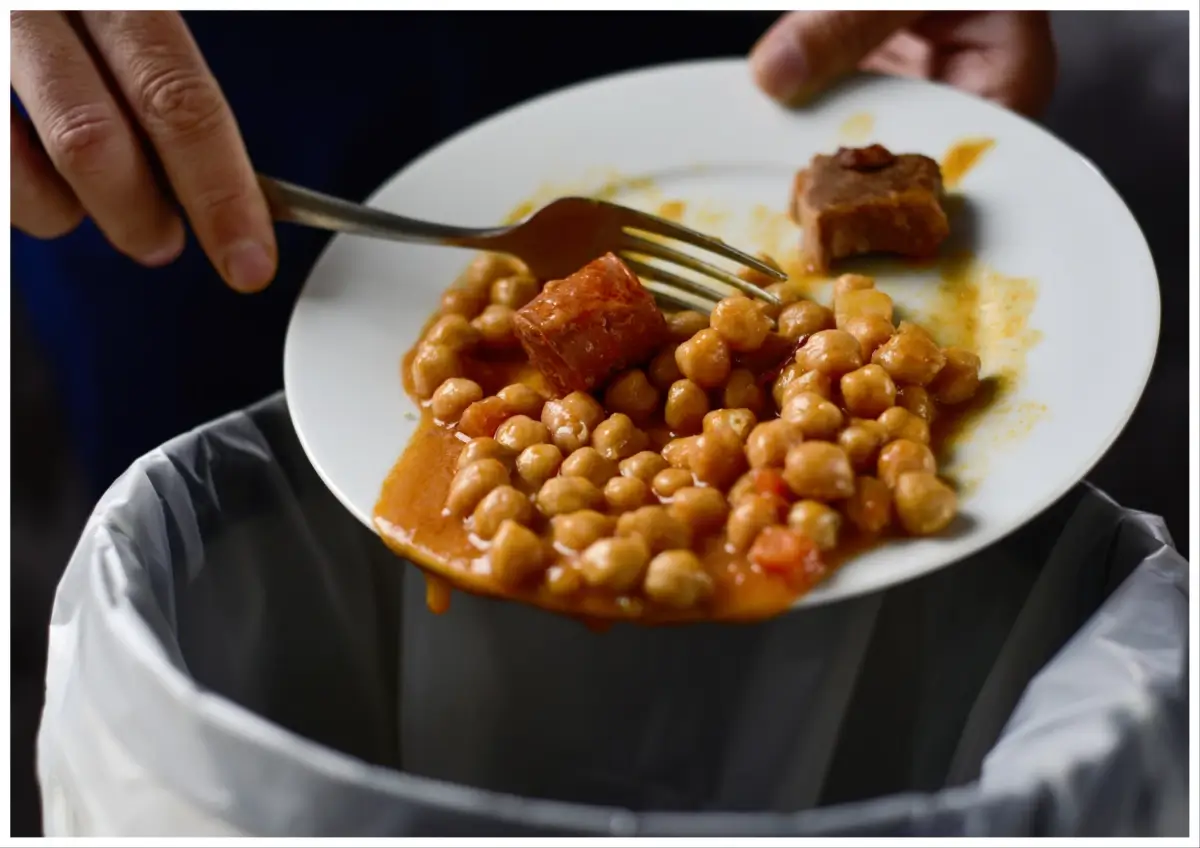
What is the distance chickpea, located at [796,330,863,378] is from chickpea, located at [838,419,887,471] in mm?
77

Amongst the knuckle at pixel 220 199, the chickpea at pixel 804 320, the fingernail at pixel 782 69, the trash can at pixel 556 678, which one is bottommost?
the trash can at pixel 556 678

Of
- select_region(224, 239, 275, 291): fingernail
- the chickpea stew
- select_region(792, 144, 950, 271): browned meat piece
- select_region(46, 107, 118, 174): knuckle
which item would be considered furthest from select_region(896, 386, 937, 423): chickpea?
select_region(46, 107, 118, 174): knuckle

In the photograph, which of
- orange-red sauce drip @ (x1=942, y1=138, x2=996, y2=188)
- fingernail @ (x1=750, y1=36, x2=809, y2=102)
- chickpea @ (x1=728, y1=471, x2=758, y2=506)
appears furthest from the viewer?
fingernail @ (x1=750, y1=36, x2=809, y2=102)

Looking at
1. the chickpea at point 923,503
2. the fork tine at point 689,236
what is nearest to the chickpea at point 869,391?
the chickpea at point 923,503

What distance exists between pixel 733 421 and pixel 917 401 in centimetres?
16

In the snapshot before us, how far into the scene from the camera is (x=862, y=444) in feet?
3.34

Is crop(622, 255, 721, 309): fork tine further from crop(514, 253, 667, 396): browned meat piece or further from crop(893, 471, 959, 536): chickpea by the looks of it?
crop(893, 471, 959, 536): chickpea

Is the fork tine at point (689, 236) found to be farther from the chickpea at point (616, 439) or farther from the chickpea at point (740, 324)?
the chickpea at point (616, 439)

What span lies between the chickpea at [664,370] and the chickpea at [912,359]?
0.18 metres

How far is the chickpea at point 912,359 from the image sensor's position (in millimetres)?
1072

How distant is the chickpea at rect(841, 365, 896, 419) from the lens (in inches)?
41.5

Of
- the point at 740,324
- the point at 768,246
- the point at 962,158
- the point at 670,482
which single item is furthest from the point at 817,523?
the point at 962,158

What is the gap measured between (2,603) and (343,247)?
0.49 meters

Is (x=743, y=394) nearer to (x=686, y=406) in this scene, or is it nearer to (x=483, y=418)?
(x=686, y=406)
